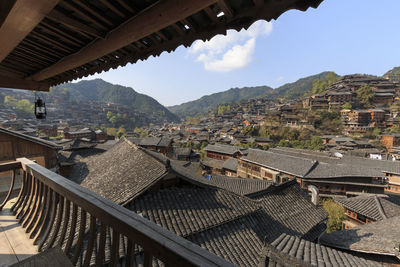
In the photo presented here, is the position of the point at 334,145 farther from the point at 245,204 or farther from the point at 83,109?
the point at 83,109

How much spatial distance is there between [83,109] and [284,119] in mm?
94700

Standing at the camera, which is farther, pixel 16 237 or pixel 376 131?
pixel 376 131

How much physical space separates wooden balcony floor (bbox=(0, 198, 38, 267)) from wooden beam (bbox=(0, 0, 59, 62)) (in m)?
2.67

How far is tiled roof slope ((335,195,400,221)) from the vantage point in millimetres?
12461

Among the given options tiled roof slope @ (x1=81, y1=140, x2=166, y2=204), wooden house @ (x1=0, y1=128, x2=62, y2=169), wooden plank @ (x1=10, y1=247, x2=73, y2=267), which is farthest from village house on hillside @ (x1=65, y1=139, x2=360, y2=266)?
wooden house @ (x1=0, y1=128, x2=62, y2=169)

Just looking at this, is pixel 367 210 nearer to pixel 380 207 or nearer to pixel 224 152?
pixel 380 207

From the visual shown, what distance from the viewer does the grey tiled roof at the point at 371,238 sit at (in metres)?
8.60

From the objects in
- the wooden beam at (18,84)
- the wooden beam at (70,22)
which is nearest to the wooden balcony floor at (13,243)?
the wooden beam at (70,22)

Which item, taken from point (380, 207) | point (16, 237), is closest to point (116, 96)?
point (380, 207)

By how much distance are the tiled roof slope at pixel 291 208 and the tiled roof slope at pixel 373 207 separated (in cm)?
506

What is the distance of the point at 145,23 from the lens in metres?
2.14

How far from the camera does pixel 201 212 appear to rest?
21.8 feet

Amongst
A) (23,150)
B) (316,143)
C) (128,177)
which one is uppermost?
(23,150)

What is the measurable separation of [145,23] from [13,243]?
340 centimetres
